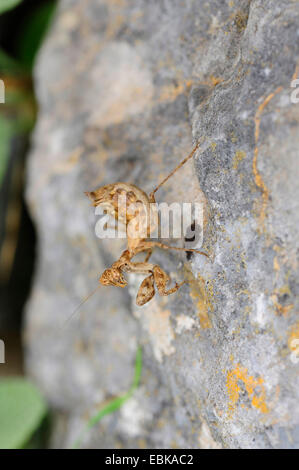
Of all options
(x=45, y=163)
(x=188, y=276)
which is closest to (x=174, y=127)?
(x=188, y=276)

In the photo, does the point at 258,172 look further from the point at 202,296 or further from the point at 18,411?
the point at 18,411

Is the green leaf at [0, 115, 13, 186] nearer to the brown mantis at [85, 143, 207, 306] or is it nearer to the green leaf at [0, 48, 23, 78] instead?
the green leaf at [0, 48, 23, 78]

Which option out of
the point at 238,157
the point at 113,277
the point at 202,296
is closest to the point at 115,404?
the point at 113,277

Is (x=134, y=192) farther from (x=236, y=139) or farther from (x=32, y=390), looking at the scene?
(x=32, y=390)

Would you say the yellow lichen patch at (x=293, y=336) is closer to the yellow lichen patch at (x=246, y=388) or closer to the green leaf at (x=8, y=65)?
the yellow lichen patch at (x=246, y=388)
